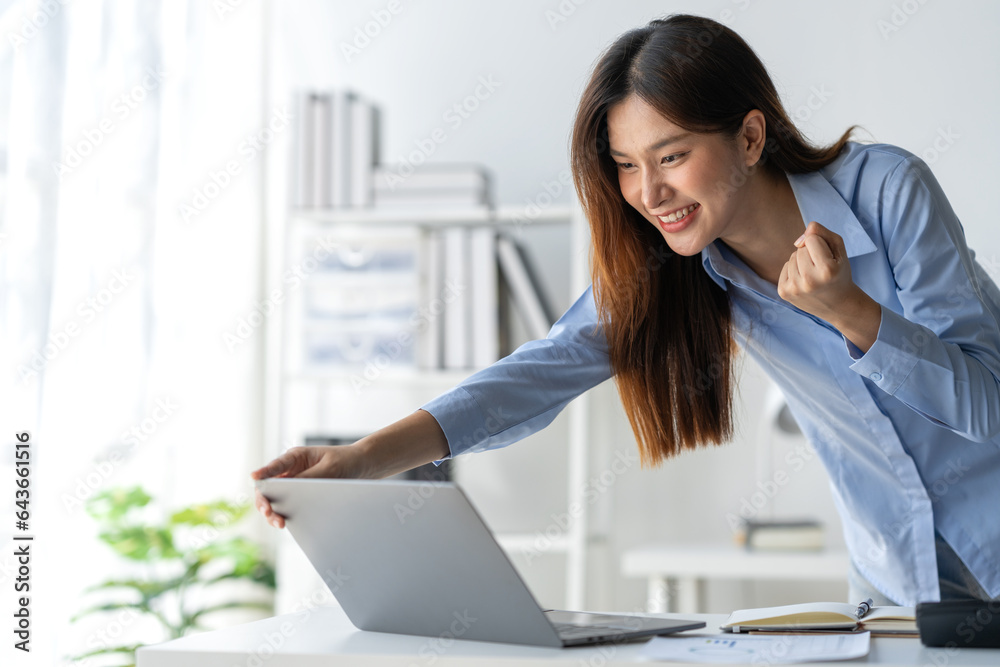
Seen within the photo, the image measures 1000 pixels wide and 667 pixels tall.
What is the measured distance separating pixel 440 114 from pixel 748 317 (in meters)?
1.65

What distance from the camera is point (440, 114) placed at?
8.81 ft

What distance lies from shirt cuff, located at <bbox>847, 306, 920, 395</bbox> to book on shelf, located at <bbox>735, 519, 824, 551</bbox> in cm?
135

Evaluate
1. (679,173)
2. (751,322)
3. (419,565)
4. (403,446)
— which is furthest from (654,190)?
(419,565)

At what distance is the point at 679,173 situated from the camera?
107 cm

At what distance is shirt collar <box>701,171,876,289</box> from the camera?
1.04 metres

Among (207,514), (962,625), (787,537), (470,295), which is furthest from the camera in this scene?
(470,295)

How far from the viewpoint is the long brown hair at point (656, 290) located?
1.14 meters

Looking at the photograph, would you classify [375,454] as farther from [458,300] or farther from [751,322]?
[458,300]

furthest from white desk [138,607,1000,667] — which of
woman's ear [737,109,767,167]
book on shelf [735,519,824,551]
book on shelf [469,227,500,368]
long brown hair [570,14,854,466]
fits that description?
book on shelf [469,227,500,368]

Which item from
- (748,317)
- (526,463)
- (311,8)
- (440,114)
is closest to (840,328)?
(748,317)

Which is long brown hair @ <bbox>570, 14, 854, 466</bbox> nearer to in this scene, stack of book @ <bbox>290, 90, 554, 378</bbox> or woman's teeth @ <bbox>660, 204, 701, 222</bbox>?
woman's teeth @ <bbox>660, 204, 701, 222</bbox>

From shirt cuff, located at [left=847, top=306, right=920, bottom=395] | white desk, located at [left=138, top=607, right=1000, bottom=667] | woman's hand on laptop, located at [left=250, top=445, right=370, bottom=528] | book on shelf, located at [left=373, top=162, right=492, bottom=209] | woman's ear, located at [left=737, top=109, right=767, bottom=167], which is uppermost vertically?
book on shelf, located at [left=373, top=162, right=492, bottom=209]

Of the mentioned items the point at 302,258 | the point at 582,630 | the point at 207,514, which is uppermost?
the point at 302,258

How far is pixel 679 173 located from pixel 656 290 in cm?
21
